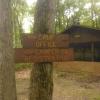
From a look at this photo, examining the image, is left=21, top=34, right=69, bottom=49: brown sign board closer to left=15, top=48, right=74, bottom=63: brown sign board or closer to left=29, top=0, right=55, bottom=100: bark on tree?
left=15, top=48, right=74, bottom=63: brown sign board

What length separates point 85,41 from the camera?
20.8 meters

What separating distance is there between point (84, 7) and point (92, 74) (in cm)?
2947

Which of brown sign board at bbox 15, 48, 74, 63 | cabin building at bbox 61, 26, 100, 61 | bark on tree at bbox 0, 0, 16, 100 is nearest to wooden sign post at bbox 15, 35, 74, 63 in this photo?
brown sign board at bbox 15, 48, 74, 63

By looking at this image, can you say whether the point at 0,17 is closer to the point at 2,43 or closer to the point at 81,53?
the point at 2,43

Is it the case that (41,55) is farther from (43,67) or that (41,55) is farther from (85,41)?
(85,41)

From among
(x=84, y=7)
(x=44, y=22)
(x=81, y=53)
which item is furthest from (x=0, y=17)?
(x=84, y=7)

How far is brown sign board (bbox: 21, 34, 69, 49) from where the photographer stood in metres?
4.59

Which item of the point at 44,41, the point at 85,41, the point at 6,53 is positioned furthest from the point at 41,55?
the point at 85,41

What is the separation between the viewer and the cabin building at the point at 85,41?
2036 cm

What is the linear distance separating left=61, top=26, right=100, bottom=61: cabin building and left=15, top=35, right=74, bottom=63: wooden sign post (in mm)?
13580

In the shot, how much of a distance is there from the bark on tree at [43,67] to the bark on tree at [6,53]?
0.62 metres

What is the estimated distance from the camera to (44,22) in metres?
4.95

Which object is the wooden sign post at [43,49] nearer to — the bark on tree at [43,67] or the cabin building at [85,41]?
the bark on tree at [43,67]

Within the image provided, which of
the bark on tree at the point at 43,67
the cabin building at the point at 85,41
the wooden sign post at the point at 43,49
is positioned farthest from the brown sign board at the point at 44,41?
the cabin building at the point at 85,41
